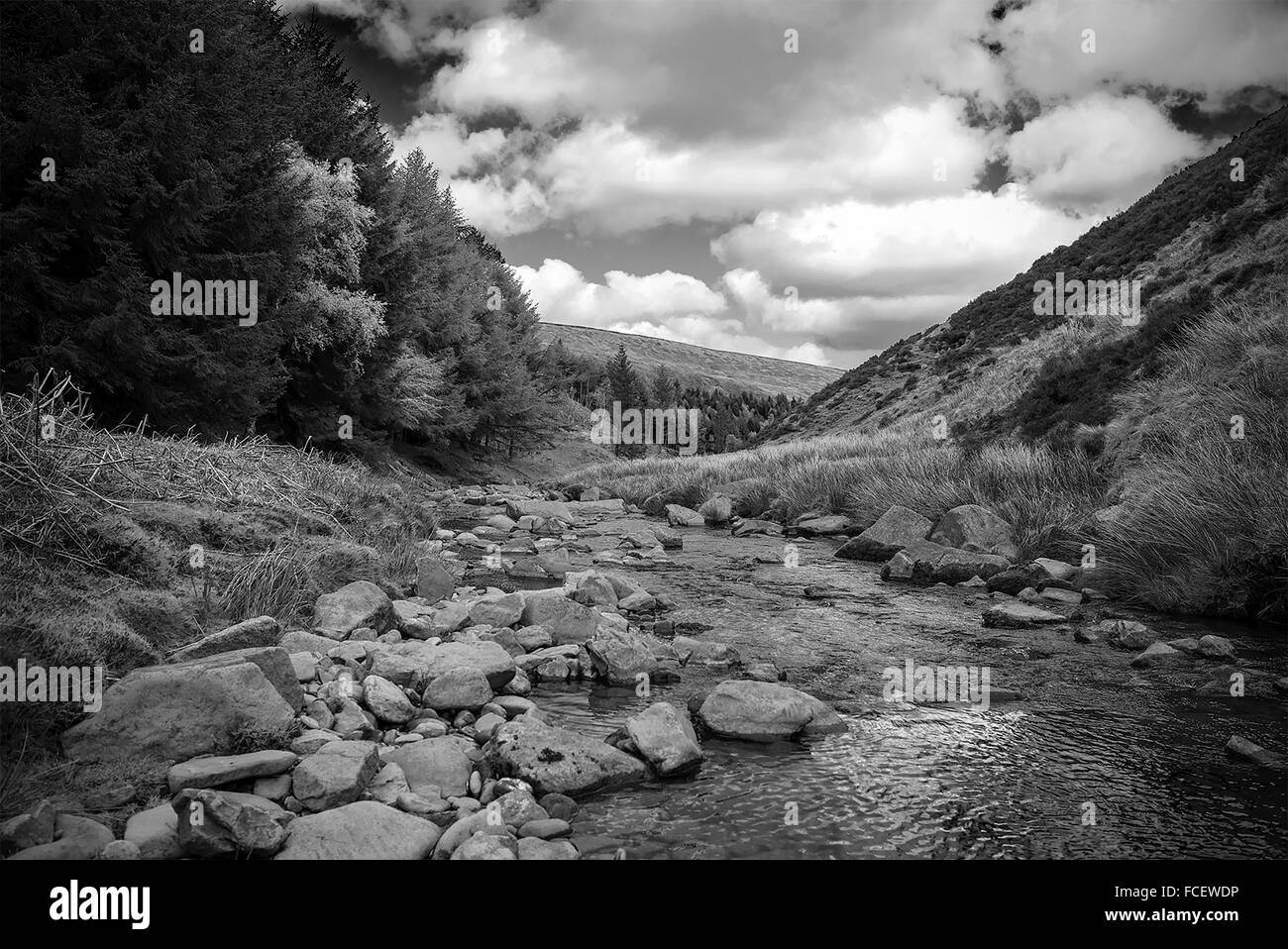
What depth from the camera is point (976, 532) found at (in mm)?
11820

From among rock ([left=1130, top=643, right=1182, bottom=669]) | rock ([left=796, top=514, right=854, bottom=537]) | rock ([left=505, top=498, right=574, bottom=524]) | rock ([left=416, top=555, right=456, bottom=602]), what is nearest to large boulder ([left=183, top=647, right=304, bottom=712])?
rock ([left=416, top=555, right=456, bottom=602])

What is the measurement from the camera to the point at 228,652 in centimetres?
428

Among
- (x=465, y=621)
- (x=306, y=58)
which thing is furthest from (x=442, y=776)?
(x=306, y=58)

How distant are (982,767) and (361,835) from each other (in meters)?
3.50

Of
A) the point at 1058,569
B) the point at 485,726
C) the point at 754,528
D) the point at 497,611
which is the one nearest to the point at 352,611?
the point at 497,611

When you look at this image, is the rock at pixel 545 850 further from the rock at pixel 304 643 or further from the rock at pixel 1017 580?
the rock at pixel 1017 580

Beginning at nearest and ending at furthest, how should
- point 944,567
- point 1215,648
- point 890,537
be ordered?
point 1215,648, point 944,567, point 890,537

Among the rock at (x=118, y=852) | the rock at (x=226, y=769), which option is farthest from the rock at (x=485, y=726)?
the rock at (x=118, y=852)

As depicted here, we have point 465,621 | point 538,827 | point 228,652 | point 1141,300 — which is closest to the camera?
point 538,827

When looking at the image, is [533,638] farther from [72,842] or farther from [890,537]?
[890,537]

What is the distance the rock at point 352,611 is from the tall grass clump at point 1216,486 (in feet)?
27.0

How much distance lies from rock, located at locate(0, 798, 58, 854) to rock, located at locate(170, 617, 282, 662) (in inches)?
63.6
